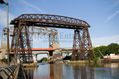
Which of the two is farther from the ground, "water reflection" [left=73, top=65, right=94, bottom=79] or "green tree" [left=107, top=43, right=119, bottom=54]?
"green tree" [left=107, top=43, right=119, bottom=54]

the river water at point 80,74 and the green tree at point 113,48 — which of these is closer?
the river water at point 80,74

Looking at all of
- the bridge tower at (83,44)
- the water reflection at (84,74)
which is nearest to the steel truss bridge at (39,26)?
the bridge tower at (83,44)

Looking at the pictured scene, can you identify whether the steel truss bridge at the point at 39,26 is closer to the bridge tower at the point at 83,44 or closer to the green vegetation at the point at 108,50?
the bridge tower at the point at 83,44

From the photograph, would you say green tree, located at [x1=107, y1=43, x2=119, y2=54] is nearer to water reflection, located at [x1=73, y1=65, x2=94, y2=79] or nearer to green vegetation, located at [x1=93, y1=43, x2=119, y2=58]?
green vegetation, located at [x1=93, y1=43, x2=119, y2=58]

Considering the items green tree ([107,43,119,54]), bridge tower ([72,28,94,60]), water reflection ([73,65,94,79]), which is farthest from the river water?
green tree ([107,43,119,54])

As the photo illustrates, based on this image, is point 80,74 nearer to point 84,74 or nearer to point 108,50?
point 84,74

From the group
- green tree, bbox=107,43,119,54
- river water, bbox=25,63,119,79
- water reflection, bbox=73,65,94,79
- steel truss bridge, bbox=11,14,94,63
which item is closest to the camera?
water reflection, bbox=73,65,94,79

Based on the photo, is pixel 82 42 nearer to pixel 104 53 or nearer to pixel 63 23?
pixel 63 23

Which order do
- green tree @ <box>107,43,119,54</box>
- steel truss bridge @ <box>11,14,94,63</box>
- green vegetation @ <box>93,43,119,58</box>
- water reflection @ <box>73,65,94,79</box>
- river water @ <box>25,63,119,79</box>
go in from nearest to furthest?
water reflection @ <box>73,65,94,79</box> < river water @ <box>25,63,119,79</box> < steel truss bridge @ <box>11,14,94,63</box> < green tree @ <box>107,43,119,54</box> < green vegetation @ <box>93,43,119,58</box>

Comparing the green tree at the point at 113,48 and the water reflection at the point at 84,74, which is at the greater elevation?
the green tree at the point at 113,48

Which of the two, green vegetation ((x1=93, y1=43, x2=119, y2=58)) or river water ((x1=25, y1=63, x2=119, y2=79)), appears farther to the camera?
green vegetation ((x1=93, y1=43, x2=119, y2=58))

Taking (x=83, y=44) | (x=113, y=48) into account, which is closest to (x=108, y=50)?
(x=113, y=48)

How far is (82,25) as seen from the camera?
59.3m

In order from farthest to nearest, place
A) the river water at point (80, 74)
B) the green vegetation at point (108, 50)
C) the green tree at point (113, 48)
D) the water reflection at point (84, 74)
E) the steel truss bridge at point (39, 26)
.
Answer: the green vegetation at point (108, 50)
the green tree at point (113, 48)
the steel truss bridge at point (39, 26)
the river water at point (80, 74)
the water reflection at point (84, 74)
